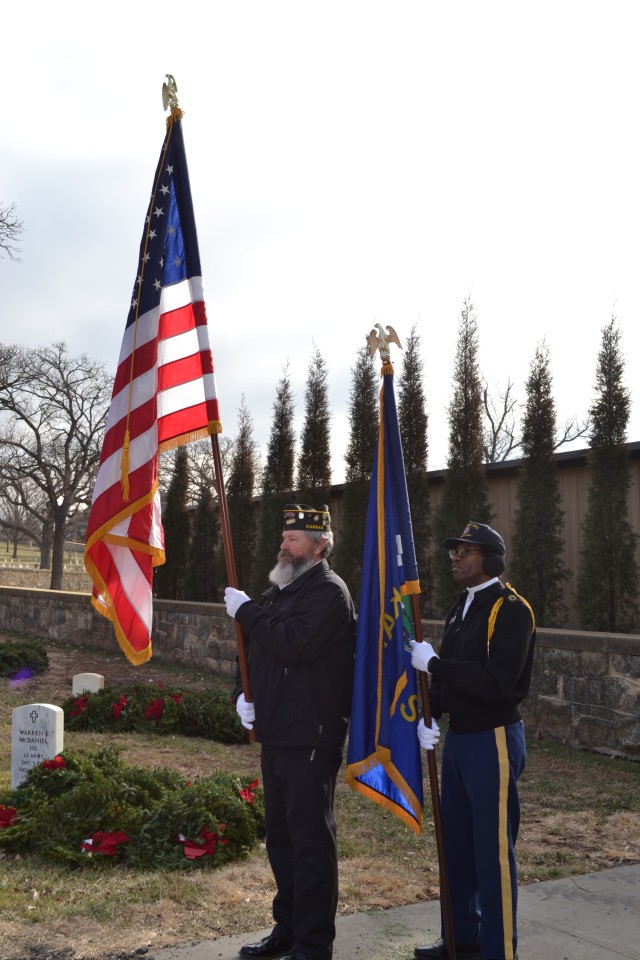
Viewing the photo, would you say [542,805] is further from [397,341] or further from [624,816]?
[397,341]

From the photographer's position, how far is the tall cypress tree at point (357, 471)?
1650 centimetres

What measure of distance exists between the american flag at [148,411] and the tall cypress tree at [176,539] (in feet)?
53.9

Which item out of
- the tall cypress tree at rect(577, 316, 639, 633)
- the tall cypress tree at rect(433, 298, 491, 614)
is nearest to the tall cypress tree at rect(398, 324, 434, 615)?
the tall cypress tree at rect(433, 298, 491, 614)

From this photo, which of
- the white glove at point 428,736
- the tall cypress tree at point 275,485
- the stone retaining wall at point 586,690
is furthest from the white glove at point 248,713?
the tall cypress tree at point 275,485

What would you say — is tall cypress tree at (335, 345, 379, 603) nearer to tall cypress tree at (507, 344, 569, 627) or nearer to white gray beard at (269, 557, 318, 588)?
tall cypress tree at (507, 344, 569, 627)

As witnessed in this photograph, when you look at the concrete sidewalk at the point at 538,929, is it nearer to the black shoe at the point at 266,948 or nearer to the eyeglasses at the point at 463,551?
the black shoe at the point at 266,948

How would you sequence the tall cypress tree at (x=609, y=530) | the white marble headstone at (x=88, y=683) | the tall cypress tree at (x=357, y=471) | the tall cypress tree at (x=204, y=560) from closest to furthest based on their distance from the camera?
the white marble headstone at (x=88, y=683)
the tall cypress tree at (x=609, y=530)
the tall cypress tree at (x=357, y=471)
the tall cypress tree at (x=204, y=560)

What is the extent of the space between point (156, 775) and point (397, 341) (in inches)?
148

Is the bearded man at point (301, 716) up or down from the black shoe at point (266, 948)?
up

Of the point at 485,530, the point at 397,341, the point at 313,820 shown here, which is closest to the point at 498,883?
the point at 313,820

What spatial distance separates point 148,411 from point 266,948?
254cm

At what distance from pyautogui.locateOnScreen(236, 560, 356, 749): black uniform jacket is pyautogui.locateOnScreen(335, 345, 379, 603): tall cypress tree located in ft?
39.6

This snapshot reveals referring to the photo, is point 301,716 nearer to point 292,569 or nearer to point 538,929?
point 292,569

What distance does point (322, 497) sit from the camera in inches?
699
